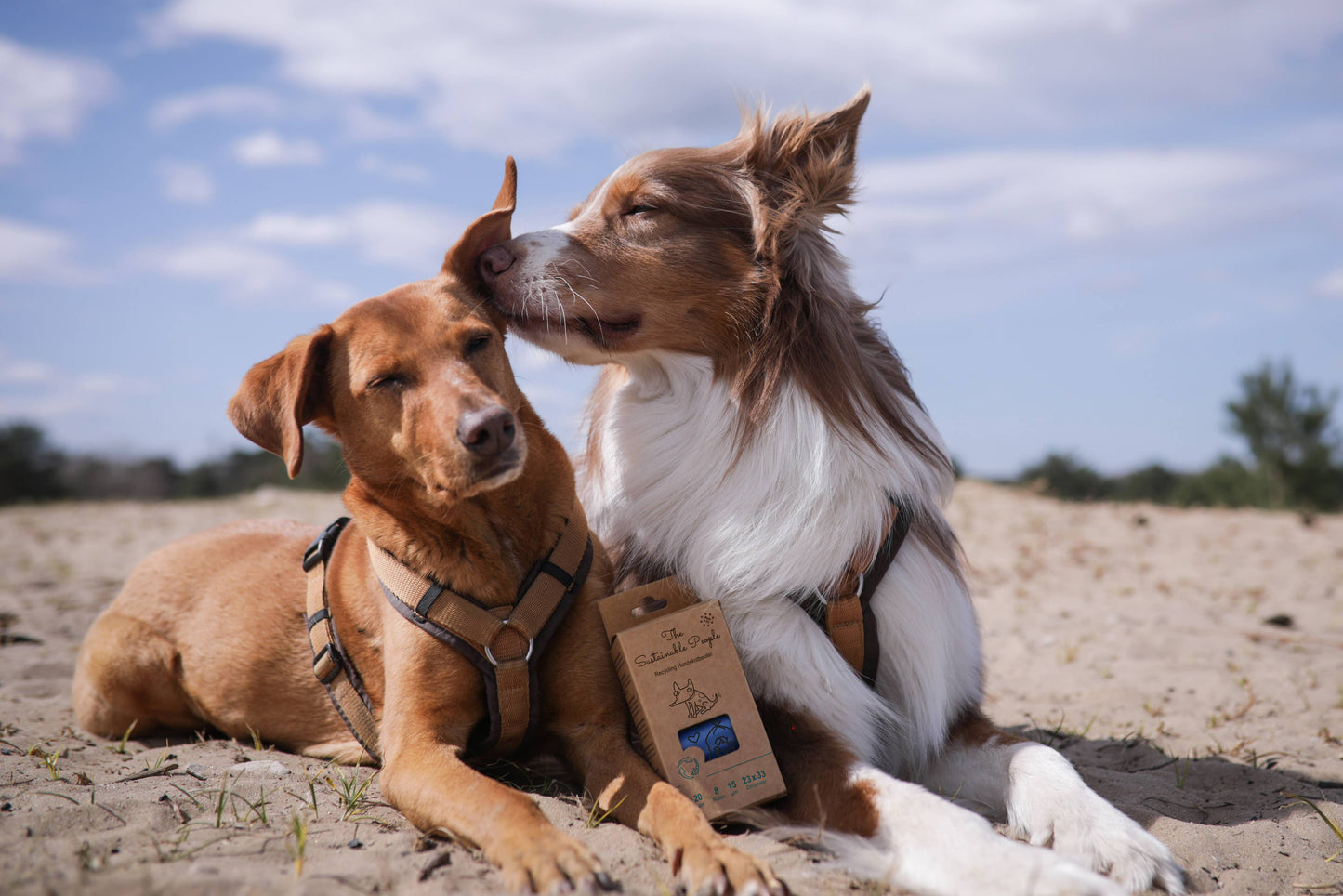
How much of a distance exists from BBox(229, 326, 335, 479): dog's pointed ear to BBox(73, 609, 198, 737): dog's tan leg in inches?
57.3

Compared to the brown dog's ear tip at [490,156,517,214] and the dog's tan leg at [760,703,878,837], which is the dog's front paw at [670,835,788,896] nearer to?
the dog's tan leg at [760,703,878,837]

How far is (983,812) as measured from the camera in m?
3.04

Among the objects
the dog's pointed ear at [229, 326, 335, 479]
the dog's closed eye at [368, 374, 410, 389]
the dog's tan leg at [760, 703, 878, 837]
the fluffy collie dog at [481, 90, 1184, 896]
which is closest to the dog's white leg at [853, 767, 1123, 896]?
the dog's tan leg at [760, 703, 878, 837]

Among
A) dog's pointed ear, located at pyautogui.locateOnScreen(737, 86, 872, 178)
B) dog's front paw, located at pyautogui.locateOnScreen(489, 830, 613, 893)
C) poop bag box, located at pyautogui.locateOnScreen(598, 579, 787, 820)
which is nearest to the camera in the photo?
dog's front paw, located at pyautogui.locateOnScreen(489, 830, 613, 893)

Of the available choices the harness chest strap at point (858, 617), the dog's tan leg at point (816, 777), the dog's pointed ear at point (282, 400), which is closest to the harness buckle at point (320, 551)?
the dog's pointed ear at point (282, 400)

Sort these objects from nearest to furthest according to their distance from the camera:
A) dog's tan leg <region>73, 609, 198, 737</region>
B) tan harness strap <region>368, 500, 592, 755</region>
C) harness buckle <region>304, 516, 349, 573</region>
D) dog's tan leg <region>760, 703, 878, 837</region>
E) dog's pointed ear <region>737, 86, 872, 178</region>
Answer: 1. dog's tan leg <region>760, 703, 878, 837</region>
2. tan harness strap <region>368, 500, 592, 755</region>
3. dog's pointed ear <region>737, 86, 872, 178</region>
4. harness buckle <region>304, 516, 349, 573</region>
5. dog's tan leg <region>73, 609, 198, 737</region>

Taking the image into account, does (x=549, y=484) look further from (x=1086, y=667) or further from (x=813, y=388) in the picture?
(x=1086, y=667)

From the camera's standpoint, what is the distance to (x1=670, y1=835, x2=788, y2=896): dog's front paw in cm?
223

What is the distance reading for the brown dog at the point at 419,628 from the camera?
2557mm

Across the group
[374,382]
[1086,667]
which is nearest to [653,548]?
[374,382]

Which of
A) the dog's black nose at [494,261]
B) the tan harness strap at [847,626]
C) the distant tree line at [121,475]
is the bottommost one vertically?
the distant tree line at [121,475]

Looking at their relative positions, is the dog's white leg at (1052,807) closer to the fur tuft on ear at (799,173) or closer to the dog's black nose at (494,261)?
the fur tuft on ear at (799,173)

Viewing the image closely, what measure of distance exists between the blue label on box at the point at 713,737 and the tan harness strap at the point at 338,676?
1.28 meters

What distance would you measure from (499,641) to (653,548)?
716 millimetres
